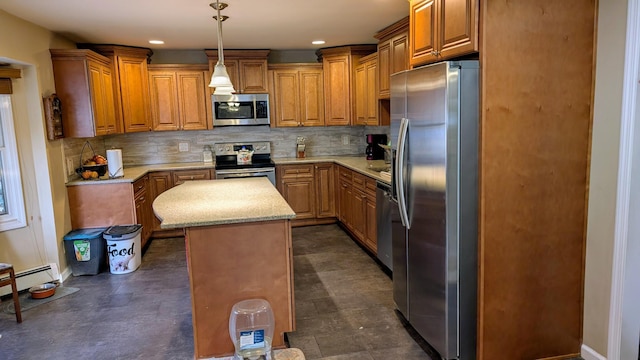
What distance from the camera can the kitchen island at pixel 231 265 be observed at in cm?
254

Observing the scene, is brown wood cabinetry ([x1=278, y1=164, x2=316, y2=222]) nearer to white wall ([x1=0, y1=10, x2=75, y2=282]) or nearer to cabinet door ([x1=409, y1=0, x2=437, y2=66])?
white wall ([x1=0, y1=10, x2=75, y2=282])

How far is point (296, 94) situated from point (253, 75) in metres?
0.62

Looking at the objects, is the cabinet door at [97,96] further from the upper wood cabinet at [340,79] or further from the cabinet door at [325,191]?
the upper wood cabinet at [340,79]

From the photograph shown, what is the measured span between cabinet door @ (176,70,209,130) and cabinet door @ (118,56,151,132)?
1.30 feet

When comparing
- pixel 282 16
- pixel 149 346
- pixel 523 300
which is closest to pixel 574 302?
pixel 523 300

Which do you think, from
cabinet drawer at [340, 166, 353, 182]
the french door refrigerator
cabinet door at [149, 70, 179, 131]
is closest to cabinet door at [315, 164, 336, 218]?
cabinet drawer at [340, 166, 353, 182]

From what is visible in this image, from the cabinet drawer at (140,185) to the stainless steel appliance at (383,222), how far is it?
8.38 ft

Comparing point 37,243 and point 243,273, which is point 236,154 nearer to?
point 37,243

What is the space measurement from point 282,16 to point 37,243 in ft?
9.97

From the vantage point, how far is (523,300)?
2.40 m

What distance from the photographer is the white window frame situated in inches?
144

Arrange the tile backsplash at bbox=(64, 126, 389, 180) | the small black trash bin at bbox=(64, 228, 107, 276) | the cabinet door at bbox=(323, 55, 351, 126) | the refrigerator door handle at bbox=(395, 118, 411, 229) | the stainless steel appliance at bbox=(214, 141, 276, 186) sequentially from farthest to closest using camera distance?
the tile backsplash at bbox=(64, 126, 389, 180) < the cabinet door at bbox=(323, 55, 351, 126) < the stainless steel appliance at bbox=(214, 141, 276, 186) < the small black trash bin at bbox=(64, 228, 107, 276) < the refrigerator door handle at bbox=(395, 118, 411, 229)

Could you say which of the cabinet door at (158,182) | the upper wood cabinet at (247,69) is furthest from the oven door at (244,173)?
the upper wood cabinet at (247,69)

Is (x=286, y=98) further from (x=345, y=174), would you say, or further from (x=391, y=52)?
(x=391, y=52)
